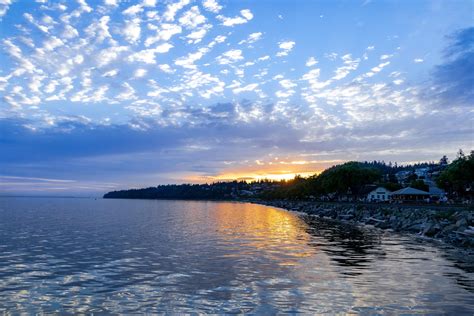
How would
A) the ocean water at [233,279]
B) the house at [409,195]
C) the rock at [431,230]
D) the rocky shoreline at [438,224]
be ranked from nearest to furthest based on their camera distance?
the ocean water at [233,279]
the rocky shoreline at [438,224]
the rock at [431,230]
the house at [409,195]

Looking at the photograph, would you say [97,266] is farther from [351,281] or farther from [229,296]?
[351,281]

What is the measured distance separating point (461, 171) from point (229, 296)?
228 ft

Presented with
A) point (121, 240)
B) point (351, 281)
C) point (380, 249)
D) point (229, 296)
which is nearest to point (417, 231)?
point (380, 249)

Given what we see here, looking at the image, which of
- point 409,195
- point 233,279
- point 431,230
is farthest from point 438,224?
point 409,195

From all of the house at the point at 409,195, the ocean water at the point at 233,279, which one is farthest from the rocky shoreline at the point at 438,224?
the house at the point at 409,195

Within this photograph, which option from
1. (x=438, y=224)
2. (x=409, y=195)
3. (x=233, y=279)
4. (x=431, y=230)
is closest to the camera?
(x=233, y=279)

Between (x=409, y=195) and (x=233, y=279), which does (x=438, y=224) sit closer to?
(x=233, y=279)

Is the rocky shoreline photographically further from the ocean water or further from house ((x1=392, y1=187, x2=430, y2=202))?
house ((x1=392, y1=187, x2=430, y2=202))

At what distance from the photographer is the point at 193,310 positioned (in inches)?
500

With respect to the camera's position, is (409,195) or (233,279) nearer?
(233,279)

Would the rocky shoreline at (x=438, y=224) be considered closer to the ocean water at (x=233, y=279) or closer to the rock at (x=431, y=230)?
the rock at (x=431, y=230)

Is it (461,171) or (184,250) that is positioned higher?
(461,171)

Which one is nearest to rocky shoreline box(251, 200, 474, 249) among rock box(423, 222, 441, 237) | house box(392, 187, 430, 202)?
rock box(423, 222, 441, 237)

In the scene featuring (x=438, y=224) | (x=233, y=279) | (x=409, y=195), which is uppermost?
(x=409, y=195)
